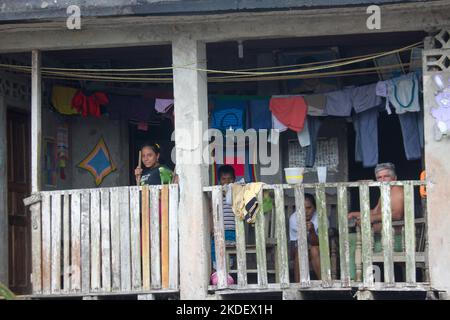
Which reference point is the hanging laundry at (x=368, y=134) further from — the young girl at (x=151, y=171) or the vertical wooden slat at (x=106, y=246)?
the vertical wooden slat at (x=106, y=246)

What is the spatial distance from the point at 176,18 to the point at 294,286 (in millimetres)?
3178

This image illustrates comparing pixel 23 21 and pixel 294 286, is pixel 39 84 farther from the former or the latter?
pixel 294 286

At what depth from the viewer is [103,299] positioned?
508 inches

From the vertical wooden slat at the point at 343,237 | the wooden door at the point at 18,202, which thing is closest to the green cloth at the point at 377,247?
the vertical wooden slat at the point at 343,237

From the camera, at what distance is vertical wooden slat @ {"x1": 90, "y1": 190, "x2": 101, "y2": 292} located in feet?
42.1

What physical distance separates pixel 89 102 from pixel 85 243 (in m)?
2.93

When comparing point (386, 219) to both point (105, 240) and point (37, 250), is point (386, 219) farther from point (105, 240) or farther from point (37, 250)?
point (37, 250)

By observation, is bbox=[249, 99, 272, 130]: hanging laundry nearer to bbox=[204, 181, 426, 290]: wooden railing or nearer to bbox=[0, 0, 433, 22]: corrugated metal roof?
bbox=[204, 181, 426, 290]: wooden railing

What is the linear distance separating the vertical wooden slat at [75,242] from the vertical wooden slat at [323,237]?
2704mm

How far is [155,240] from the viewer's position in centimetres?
1274

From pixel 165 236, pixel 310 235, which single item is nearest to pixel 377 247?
pixel 310 235
